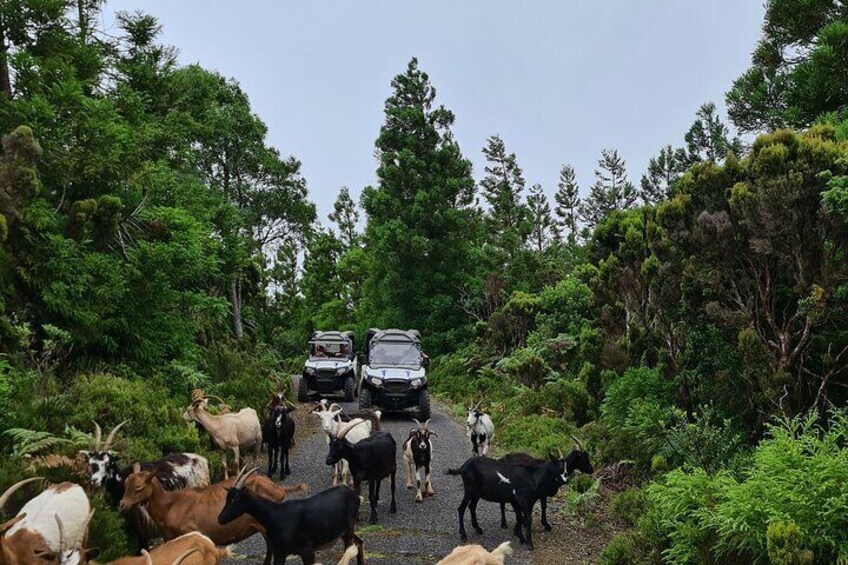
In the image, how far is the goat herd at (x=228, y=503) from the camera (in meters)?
5.17

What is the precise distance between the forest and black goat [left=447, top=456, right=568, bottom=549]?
1136mm

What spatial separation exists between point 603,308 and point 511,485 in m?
7.99

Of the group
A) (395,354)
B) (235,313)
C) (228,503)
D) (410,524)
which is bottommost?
(410,524)

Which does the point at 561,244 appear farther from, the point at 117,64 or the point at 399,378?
the point at 117,64

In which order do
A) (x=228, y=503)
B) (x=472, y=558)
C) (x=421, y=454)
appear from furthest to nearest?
(x=421, y=454) → (x=228, y=503) → (x=472, y=558)

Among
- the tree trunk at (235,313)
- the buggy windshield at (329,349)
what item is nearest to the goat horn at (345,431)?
the buggy windshield at (329,349)

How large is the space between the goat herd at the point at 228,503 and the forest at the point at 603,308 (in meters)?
0.41

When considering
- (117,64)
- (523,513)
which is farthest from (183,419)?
(117,64)

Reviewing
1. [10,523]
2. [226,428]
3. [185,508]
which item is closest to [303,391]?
[226,428]

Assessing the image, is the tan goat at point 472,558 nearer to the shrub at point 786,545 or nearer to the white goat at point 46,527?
the shrub at point 786,545

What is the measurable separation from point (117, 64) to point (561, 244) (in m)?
39.7

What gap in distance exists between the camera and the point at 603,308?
1520 cm

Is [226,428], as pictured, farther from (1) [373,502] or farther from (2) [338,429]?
(1) [373,502]

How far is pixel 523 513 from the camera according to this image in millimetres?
8250
